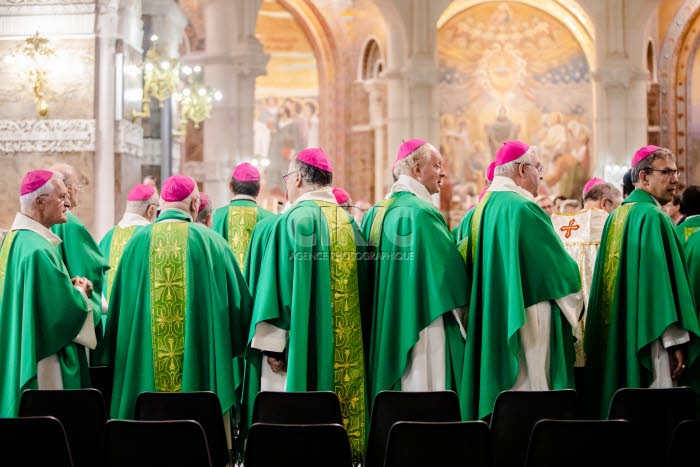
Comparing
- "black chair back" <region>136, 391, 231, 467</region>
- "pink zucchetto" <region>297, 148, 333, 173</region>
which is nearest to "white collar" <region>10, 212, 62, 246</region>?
"black chair back" <region>136, 391, 231, 467</region>

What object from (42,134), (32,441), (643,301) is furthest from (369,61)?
(32,441)

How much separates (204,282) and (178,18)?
9707mm

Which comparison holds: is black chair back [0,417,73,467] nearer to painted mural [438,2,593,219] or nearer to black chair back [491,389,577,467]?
black chair back [491,389,577,467]

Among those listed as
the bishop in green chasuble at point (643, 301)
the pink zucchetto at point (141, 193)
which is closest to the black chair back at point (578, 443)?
the bishop in green chasuble at point (643, 301)

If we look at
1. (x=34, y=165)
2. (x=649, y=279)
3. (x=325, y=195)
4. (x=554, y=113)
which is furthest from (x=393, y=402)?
(x=554, y=113)

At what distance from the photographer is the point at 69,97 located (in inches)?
427

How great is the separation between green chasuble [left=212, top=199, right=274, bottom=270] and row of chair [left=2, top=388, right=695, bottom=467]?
12.8 feet

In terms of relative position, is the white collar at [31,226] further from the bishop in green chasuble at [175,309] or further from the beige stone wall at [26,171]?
the beige stone wall at [26,171]

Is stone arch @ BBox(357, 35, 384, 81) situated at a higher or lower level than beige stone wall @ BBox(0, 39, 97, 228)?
higher

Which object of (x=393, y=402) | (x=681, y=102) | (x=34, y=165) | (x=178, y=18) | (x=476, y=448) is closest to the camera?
(x=476, y=448)

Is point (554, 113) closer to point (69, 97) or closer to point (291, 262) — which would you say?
point (69, 97)

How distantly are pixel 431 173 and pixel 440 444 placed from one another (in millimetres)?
2295

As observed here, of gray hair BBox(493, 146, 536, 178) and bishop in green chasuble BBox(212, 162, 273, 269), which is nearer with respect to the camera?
gray hair BBox(493, 146, 536, 178)

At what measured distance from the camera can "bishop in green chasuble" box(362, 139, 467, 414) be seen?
508cm
